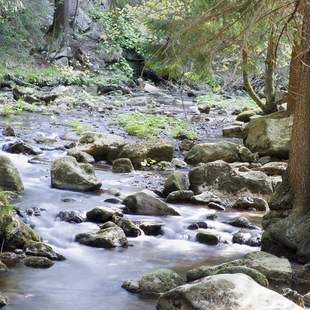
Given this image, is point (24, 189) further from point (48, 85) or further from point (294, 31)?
point (48, 85)

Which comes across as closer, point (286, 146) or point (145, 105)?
point (286, 146)

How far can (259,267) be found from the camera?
593 cm

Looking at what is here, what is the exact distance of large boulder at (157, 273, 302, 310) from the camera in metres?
4.26

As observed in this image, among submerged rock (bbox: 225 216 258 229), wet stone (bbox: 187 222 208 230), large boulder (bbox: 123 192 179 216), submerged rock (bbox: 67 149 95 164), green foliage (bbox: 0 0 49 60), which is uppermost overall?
green foliage (bbox: 0 0 49 60)

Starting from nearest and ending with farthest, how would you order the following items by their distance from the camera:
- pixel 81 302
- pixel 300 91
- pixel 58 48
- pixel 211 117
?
1. pixel 81 302
2. pixel 300 91
3. pixel 211 117
4. pixel 58 48

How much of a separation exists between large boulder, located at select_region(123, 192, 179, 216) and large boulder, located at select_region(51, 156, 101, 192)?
3.29 feet

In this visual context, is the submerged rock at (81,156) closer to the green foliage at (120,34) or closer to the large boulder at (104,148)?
the large boulder at (104,148)

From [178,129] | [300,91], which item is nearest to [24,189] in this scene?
[300,91]

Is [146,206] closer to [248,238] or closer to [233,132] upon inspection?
[248,238]

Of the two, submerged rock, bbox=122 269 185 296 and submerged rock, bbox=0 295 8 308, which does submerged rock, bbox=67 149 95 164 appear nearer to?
submerged rock, bbox=122 269 185 296

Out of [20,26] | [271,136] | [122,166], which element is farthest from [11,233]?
[20,26]

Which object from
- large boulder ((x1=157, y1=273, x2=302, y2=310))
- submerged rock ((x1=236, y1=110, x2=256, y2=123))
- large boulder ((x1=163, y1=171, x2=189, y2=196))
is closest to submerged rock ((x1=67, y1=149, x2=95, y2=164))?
large boulder ((x1=163, y1=171, x2=189, y2=196))

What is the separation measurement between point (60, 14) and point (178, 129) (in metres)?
16.0

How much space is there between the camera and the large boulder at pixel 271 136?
1237 cm
